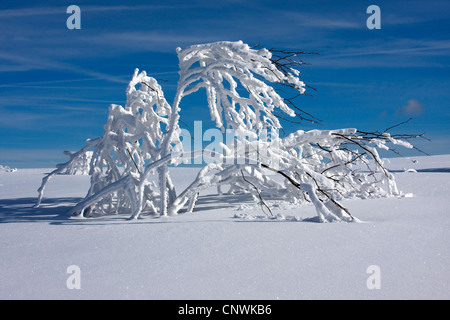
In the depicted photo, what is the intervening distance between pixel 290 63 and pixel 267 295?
4.10 m

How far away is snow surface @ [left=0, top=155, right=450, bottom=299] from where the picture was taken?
2.50m

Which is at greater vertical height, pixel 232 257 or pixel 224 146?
pixel 224 146

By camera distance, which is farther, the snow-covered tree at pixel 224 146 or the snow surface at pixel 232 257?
the snow-covered tree at pixel 224 146

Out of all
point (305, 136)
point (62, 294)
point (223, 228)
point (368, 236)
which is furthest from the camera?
point (305, 136)

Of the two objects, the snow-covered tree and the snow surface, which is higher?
the snow-covered tree

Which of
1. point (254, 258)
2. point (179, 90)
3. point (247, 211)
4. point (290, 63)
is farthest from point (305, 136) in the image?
point (254, 258)

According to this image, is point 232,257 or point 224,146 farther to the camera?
point 224,146

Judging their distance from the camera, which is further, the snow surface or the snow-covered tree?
the snow-covered tree

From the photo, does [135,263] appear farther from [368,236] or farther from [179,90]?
[179,90]

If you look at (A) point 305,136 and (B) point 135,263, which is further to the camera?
(A) point 305,136

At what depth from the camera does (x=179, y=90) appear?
235 inches

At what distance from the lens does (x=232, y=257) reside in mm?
3143

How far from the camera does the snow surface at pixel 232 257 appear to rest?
8.19 feet

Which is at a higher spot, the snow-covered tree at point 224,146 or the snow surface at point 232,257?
the snow-covered tree at point 224,146
